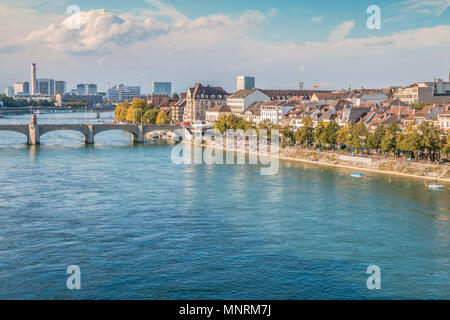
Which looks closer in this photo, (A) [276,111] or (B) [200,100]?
(A) [276,111]

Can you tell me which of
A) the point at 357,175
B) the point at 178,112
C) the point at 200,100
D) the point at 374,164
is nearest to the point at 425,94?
the point at 200,100

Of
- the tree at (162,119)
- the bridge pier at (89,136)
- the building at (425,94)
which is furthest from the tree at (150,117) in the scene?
the building at (425,94)

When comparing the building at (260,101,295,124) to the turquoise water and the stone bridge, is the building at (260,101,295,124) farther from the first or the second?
the turquoise water

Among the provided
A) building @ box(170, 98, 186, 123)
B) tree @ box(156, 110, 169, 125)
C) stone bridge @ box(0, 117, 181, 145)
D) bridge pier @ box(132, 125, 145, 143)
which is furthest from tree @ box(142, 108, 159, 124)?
bridge pier @ box(132, 125, 145, 143)

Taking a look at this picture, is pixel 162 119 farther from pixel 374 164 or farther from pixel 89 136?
pixel 374 164
